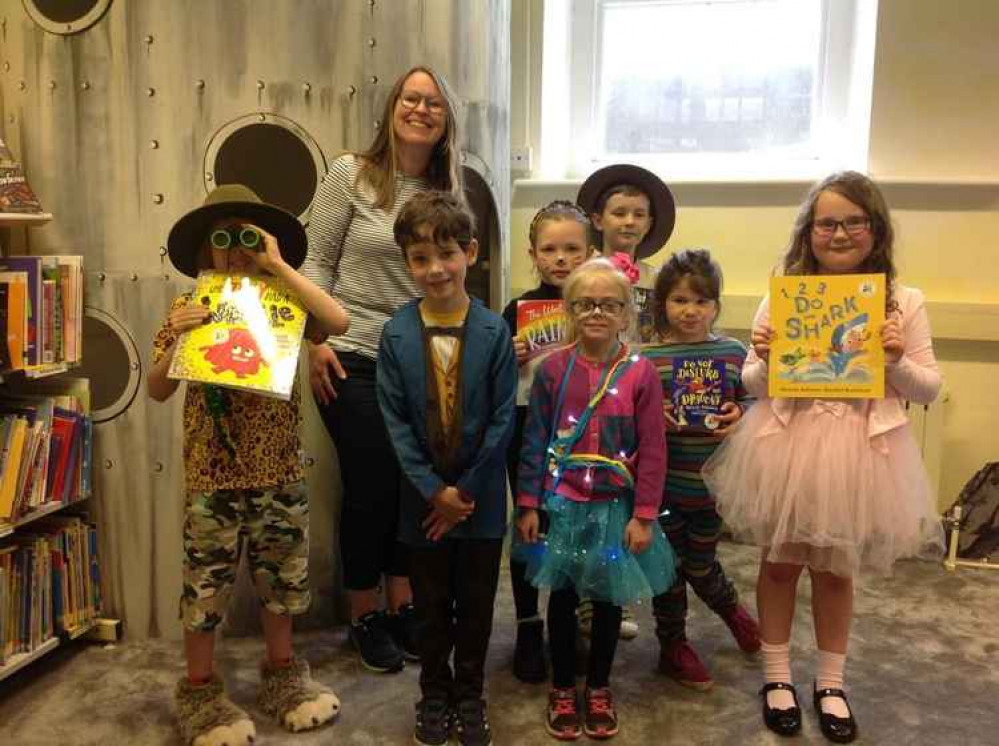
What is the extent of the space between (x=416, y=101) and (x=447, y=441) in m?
0.94

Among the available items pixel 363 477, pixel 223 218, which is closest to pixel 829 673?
pixel 363 477

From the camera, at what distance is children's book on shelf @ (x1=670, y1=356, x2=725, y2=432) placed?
2.24m

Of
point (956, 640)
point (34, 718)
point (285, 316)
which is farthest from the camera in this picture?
point (956, 640)

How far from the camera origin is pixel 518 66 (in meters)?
3.63

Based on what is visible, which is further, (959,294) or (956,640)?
(959,294)

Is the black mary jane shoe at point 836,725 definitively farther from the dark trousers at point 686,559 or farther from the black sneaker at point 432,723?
the black sneaker at point 432,723

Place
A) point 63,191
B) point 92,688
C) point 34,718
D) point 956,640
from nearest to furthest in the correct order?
point 34,718 → point 92,688 → point 63,191 → point 956,640

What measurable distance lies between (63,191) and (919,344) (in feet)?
7.85

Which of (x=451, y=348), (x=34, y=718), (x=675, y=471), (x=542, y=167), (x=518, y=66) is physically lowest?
(x=34, y=718)

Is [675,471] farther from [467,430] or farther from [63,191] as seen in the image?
[63,191]

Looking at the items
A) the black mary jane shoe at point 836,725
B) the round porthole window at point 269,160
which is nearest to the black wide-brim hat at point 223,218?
the round porthole window at point 269,160

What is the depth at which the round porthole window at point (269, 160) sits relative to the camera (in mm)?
2391

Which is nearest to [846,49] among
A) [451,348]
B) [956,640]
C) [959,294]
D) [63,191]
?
[959,294]

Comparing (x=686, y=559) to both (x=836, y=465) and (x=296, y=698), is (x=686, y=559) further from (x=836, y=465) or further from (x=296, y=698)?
(x=296, y=698)
